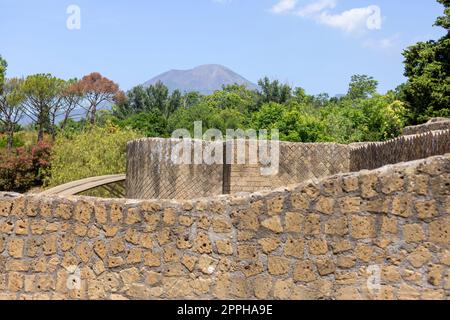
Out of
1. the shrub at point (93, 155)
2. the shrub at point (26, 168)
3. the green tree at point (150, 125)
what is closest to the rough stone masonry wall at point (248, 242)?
the shrub at point (93, 155)

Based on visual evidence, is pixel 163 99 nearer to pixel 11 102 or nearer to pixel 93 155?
pixel 11 102

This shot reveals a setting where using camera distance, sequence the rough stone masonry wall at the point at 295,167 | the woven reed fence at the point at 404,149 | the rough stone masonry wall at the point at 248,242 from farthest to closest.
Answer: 1. the rough stone masonry wall at the point at 295,167
2. the woven reed fence at the point at 404,149
3. the rough stone masonry wall at the point at 248,242

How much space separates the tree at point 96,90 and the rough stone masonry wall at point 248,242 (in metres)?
55.9

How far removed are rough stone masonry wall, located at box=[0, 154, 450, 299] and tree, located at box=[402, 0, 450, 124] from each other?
64.2 feet

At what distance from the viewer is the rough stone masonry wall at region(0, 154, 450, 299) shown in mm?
6031

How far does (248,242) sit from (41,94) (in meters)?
50.0

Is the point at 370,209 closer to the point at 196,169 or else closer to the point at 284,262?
the point at 284,262

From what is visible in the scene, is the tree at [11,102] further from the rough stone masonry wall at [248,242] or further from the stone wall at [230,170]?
the rough stone masonry wall at [248,242]

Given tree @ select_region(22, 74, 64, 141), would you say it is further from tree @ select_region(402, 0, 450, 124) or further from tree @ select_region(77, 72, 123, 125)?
tree @ select_region(402, 0, 450, 124)

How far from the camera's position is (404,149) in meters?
9.40

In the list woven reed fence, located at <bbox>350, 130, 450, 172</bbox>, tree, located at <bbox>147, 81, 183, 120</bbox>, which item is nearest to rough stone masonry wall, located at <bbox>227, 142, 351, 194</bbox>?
woven reed fence, located at <bbox>350, 130, 450, 172</bbox>

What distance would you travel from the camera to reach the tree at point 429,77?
25.2 metres

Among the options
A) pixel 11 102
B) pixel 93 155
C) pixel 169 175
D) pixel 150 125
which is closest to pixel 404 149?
pixel 169 175
